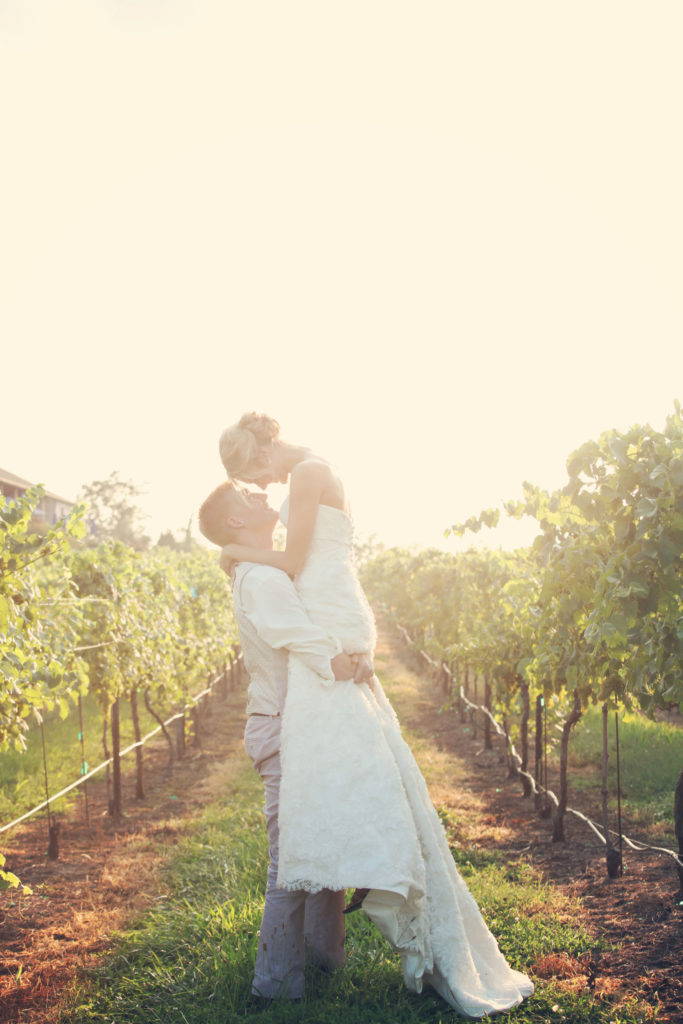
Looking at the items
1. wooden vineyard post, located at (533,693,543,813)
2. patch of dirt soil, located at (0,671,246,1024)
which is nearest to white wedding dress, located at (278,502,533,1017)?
patch of dirt soil, located at (0,671,246,1024)

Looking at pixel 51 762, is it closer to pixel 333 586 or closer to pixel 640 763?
pixel 640 763

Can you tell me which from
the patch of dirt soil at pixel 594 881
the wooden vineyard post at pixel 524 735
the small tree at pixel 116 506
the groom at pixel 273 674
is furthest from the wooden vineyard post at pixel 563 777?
the small tree at pixel 116 506

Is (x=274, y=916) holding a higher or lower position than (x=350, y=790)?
lower

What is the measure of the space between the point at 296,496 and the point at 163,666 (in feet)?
21.8

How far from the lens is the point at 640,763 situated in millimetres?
8391

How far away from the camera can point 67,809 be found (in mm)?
8266

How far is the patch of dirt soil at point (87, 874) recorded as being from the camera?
144 inches

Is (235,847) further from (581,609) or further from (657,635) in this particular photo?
(657,635)

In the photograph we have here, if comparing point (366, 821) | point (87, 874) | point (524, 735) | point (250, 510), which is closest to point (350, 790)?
point (366, 821)

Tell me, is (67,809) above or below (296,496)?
below

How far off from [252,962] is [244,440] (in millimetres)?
2097

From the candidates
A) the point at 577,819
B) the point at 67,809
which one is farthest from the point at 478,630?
the point at 67,809

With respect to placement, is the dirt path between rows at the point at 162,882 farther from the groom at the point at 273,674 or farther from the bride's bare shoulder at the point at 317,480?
the bride's bare shoulder at the point at 317,480

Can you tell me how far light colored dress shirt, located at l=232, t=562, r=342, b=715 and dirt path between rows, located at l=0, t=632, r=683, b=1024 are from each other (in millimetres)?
1630
